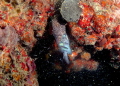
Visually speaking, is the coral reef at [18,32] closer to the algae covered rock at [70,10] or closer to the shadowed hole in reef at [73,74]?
the algae covered rock at [70,10]

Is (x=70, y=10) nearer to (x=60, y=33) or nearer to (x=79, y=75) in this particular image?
(x=60, y=33)

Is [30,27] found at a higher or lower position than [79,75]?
higher

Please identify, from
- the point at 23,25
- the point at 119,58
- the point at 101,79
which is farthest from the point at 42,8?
the point at 101,79

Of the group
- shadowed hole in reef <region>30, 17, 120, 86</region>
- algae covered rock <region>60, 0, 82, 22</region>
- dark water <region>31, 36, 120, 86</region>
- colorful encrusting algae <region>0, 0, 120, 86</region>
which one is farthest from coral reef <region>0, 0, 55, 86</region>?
dark water <region>31, 36, 120, 86</region>

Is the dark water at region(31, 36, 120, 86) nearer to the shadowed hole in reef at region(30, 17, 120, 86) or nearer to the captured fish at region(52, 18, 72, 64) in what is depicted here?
the shadowed hole in reef at region(30, 17, 120, 86)

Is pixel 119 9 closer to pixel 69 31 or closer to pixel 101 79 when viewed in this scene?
pixel 69 31

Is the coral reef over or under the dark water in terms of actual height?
over

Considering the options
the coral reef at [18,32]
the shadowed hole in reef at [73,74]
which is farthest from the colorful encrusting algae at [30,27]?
the shadowed hole in reef at [73,74]

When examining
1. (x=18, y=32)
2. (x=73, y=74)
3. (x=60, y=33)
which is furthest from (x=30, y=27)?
(x=73, y=74)
